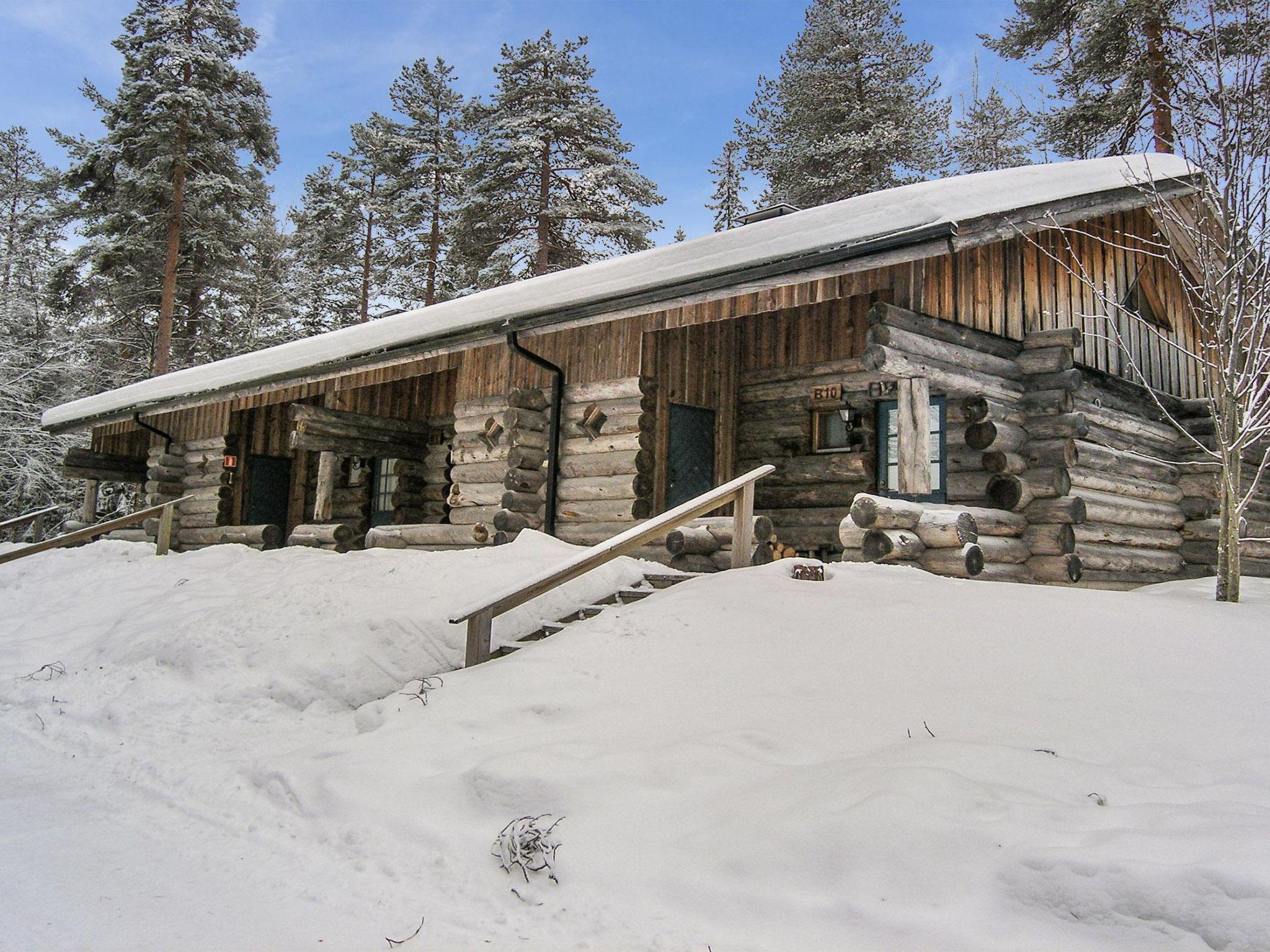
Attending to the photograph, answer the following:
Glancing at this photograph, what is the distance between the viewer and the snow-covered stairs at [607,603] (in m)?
6.72

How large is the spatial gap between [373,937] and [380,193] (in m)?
29.2

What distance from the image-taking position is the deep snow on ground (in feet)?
9.60

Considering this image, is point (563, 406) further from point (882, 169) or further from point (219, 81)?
point (219, 81)

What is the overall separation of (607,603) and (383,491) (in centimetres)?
1047

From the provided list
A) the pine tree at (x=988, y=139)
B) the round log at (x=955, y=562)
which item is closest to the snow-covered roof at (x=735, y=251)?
the round log at (x=955, y=562)

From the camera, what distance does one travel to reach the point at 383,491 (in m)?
17.1

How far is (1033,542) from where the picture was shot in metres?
9.50

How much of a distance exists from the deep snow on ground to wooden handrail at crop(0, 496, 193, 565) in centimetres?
546

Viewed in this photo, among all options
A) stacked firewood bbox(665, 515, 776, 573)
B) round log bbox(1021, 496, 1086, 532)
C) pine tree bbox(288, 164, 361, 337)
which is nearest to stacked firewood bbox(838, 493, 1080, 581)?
stacked firewood bbox(665, 515, 776, 573)

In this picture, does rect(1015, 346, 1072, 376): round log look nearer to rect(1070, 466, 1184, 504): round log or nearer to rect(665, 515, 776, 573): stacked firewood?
rect(1070, 466, 1184, 504): round log

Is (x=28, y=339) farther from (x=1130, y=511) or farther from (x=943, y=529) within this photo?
(x=1130, y=511)

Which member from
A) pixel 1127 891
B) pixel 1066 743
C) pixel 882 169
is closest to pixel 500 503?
pixel 1066 743

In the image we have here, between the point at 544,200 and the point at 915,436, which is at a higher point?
the point at 544,200

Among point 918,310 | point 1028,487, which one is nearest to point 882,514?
point 918,310
